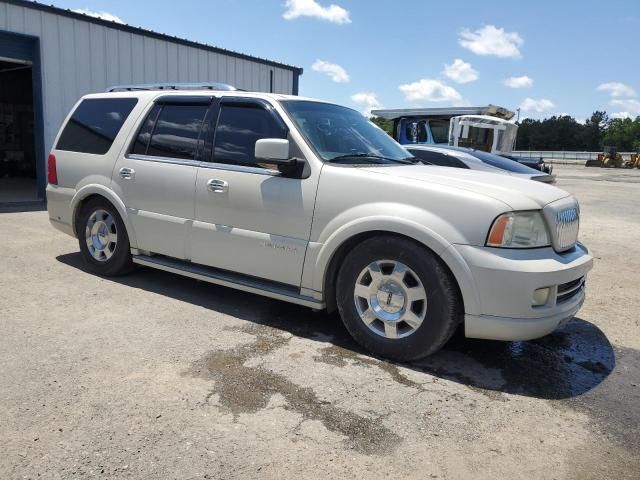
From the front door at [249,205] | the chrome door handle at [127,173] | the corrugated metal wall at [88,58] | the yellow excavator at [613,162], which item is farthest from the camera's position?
the yellow excavator at [613,162]

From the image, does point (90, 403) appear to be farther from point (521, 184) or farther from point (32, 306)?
point (521, 184)

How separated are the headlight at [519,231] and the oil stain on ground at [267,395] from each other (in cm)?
132

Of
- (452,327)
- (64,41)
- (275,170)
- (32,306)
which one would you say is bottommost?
(32,306)

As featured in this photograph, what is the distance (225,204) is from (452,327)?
2040mm

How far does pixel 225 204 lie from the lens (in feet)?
13.8

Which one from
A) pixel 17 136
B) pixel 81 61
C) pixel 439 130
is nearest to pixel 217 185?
pixel 81 61

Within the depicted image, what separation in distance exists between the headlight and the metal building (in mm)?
10512

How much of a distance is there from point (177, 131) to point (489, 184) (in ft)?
9.17

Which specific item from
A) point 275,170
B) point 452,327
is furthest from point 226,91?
point 452,327

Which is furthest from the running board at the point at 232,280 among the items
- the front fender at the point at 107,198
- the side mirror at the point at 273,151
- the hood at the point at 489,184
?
the hood at the point at 489,184

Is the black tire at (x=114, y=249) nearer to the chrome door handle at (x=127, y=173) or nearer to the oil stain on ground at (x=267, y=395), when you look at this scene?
the chrome door handle at (x=127, y=173)

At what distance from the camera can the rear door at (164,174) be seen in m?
4.50

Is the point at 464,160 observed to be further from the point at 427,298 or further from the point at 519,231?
the point at 427,298

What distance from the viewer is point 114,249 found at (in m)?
5.21
